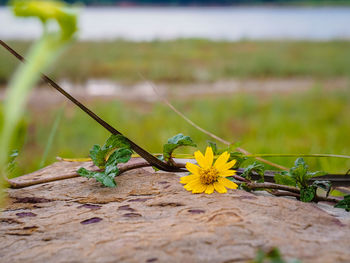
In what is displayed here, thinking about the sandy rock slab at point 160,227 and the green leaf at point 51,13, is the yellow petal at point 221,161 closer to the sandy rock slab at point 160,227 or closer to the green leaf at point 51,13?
the sandy rock slab at point 160,227

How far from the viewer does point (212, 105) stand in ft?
17.7

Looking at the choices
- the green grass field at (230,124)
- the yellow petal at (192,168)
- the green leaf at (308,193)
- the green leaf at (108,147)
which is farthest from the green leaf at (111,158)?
the green grass field at (230,124)

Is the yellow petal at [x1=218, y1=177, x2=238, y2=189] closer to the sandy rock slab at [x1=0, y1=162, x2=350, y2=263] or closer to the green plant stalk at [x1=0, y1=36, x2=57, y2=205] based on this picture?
the sandy rock slab at [x1=0, y1=162, x2=350, y2=263]

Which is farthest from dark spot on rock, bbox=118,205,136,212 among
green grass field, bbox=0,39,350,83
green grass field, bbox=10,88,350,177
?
green grass field, bbox=0,39,350,83

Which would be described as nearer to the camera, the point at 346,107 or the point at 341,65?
the point at 346,107

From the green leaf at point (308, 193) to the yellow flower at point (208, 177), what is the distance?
0.14 meters

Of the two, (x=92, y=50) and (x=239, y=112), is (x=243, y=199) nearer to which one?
(x=239, y=112)

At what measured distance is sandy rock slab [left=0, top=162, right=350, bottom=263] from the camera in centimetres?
54

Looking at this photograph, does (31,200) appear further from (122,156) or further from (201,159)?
(201,159)

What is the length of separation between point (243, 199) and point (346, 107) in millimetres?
4723

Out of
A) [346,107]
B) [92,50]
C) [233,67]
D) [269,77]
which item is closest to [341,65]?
[269,77]

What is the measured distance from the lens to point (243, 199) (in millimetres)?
711

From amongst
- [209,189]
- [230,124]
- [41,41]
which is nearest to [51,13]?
[41,41]

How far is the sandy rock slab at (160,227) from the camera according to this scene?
21.4 inches
